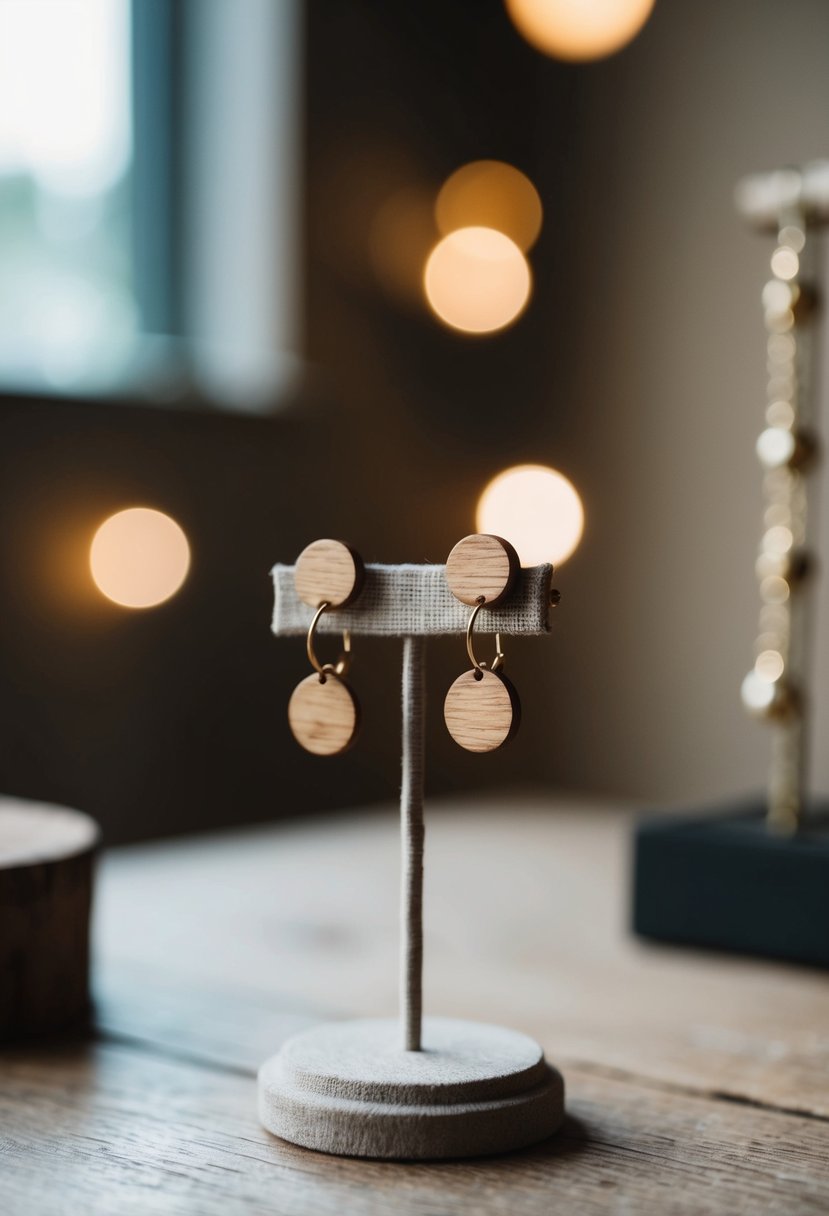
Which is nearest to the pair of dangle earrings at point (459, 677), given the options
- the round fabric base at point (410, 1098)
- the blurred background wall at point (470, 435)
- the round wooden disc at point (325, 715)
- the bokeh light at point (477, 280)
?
the round wooden disc at point (325, 715)

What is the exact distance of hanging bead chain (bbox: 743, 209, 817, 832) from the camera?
1289mm

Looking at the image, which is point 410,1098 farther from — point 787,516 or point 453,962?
point 787,516

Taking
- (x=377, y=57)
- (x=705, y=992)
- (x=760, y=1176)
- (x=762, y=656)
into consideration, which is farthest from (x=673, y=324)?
(x=760, y=1176)

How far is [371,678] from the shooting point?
6.53 ft

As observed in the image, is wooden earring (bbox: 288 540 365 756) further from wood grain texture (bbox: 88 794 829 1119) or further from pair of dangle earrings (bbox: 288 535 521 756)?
wood grain texture (bbox: 88 794 829 1119)

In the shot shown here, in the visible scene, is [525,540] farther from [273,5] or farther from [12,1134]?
[12,1134]

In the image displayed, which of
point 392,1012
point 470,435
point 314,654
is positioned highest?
point 470,435

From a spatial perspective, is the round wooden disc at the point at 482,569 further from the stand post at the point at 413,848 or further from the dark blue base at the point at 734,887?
the dark blue base at the point at 734,887

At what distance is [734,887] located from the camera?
4.14 ft

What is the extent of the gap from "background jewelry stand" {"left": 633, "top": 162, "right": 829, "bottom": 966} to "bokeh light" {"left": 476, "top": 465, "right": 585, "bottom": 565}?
0.73 metres

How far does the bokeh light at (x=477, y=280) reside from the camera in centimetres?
211

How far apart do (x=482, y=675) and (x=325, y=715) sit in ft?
0.32

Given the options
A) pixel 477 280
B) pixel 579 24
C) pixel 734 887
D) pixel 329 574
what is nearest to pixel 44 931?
pixel 329 574

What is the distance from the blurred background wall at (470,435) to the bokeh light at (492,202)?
0.02 metres
